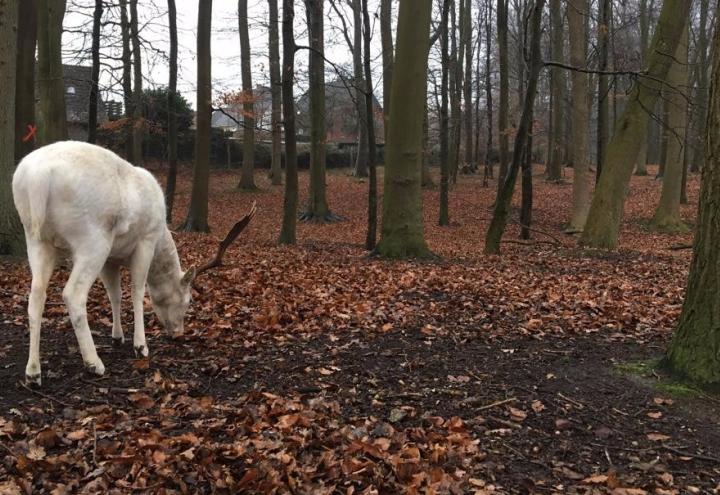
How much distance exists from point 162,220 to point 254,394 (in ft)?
6.67

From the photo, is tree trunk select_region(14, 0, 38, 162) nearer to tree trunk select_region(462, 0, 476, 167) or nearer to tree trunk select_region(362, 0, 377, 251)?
tree trunk select_region(362, 0, 377, 251)

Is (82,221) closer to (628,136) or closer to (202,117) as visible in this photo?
(628,136)

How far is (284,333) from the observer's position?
6.68 metres

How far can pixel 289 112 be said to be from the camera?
14172mm

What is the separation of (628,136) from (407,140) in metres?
5.58

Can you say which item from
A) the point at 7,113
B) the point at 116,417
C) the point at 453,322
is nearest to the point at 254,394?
the point at 116,417

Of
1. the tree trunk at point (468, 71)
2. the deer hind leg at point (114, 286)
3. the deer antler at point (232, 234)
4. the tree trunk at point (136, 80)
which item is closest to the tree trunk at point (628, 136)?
the deer antler at point (232, 234)

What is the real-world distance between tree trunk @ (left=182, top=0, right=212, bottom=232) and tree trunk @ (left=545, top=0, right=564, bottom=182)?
11.4 metres

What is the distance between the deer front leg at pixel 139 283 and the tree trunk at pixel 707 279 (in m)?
4.72

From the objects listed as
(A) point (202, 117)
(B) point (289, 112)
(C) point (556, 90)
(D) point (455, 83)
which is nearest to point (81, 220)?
(B) point (289, 112)

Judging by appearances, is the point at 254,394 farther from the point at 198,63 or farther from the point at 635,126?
the point at 198,63

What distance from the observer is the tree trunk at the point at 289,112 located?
13.9m

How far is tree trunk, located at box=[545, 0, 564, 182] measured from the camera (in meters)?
20.7

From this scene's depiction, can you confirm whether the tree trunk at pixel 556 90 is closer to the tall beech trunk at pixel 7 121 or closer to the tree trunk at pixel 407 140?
the tree trunk at pixel 407 140
